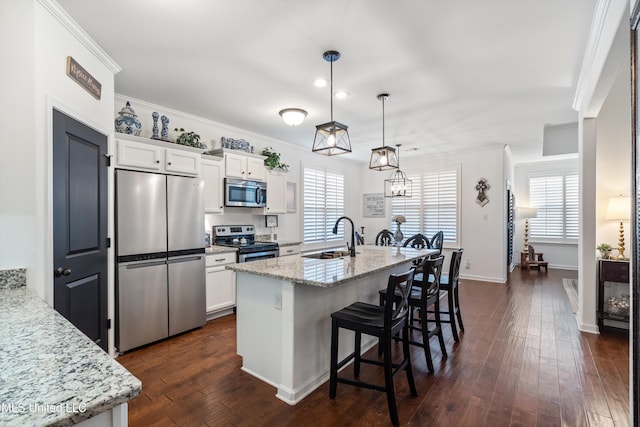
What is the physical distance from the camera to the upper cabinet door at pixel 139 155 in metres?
3.03

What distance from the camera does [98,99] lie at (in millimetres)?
2656

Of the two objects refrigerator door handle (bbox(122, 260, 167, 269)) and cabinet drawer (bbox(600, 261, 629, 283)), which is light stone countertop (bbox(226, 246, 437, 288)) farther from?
cabinet drawer (bbox(600, 261, 629, 283))

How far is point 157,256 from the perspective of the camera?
3.29m

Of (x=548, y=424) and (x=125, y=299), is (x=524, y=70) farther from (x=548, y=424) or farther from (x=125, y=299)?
(x=125, y=299)

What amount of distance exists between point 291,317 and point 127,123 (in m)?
2.64

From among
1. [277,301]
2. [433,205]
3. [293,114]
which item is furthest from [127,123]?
[433,205]

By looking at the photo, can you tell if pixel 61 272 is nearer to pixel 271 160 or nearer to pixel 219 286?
pixel 219 286

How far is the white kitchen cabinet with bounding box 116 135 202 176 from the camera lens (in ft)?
10.0

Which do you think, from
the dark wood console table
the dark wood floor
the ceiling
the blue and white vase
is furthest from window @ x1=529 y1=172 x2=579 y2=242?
the blue and white vase

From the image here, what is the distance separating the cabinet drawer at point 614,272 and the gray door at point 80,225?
5.06 meters

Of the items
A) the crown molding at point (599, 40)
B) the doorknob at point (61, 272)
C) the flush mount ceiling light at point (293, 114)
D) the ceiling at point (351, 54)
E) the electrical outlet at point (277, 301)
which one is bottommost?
the electrical outlet at point (277, 301)

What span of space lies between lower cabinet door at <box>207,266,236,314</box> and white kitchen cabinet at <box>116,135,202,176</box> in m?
1.25

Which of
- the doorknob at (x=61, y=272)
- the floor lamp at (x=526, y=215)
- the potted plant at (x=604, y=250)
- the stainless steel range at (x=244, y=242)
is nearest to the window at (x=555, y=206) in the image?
the floor lamp at (x=526, y=215)

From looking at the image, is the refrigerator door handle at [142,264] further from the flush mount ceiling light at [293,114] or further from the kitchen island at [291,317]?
the flush mount ceiling light at [293,114]
